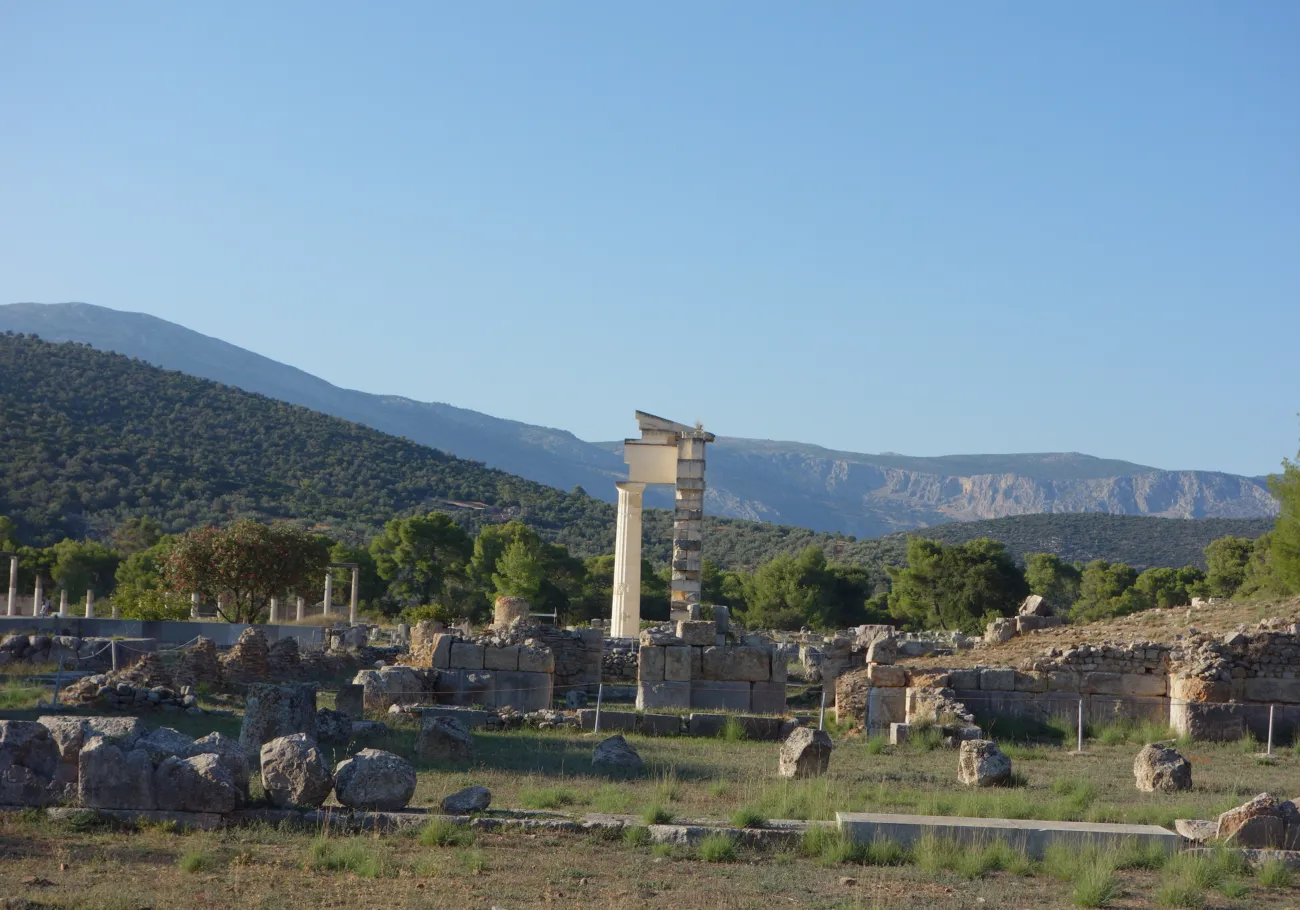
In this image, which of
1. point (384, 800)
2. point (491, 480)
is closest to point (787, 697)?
point (384, 800)

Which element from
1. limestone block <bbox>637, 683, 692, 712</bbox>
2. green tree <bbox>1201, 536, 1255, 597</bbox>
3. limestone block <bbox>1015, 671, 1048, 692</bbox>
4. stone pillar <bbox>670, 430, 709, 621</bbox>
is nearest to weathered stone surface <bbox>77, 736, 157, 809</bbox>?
limestone block <bbox>637, 683, 692, 712</bbox>

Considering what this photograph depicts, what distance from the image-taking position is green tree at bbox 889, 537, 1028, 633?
49562mm

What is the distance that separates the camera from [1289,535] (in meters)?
33.8

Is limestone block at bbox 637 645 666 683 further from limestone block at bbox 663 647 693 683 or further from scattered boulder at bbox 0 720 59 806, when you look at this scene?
scattered boulder at bbox 0 720 59 806

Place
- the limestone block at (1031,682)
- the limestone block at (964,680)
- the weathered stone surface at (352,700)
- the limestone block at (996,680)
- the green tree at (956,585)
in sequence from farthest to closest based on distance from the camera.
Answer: the green tree at (956,585), the limestone block at (1031,682), the limestone block at (996,680), the limestone block at (964,680), the weathered stone surface at (352,700)

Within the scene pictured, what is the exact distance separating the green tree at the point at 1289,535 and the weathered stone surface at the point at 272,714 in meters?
26.0

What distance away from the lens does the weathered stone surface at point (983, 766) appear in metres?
13.5

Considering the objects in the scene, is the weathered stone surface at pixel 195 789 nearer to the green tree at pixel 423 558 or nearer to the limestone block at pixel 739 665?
the limestone block at pixel 739 665

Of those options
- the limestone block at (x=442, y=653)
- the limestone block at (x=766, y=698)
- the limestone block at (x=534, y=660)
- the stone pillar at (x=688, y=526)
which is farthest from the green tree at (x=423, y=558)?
the limestone block at (x=766, y=698)

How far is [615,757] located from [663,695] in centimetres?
697

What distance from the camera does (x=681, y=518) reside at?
1229 inches

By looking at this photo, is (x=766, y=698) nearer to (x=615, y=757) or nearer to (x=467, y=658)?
(x=467, y=658)

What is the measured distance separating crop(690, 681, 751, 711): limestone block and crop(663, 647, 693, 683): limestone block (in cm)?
24

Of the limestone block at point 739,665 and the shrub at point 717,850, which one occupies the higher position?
the limestone block at point 739,665
